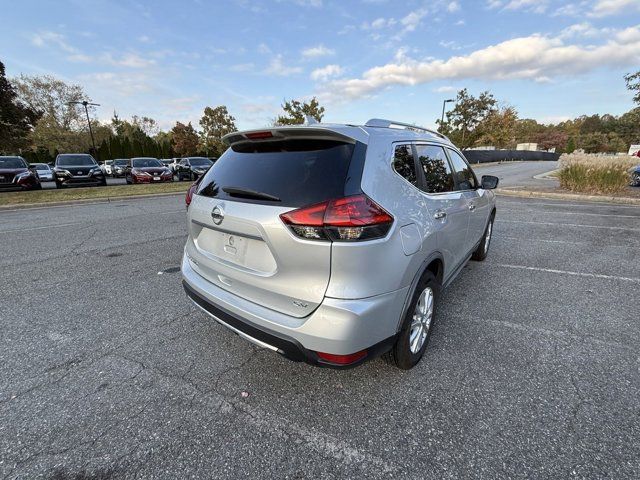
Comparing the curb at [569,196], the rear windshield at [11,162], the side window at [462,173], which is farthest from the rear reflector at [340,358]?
the rear windshield at [11,162]

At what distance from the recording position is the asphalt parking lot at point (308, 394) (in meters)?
1.80

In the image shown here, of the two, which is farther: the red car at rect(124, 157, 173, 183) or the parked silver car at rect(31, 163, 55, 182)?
the parked silver car at rect(31, 163, 55, 182)

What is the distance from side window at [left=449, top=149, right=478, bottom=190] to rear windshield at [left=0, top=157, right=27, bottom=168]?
17881 mm

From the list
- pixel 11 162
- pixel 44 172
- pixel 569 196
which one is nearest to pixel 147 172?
pixel 11 162

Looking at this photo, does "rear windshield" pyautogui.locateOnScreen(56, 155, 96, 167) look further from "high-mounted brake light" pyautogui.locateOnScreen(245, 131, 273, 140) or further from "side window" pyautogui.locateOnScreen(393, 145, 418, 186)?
"side window" pyautogui.locateOnScreen(393, 145, 418, 186)

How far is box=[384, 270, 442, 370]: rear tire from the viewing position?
90.7 inches

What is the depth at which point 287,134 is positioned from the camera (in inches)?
89.7

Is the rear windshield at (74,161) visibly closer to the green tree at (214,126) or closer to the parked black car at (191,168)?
the parked black car at (191,168)

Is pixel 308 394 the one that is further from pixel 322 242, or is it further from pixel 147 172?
pixel 147 172

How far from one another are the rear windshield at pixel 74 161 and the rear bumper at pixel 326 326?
18439 mm

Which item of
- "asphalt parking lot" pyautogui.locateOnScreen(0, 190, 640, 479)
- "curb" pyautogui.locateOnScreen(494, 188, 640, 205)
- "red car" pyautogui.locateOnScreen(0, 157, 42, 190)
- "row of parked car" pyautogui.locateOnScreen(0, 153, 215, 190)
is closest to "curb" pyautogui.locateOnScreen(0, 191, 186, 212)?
"row of parked car" pyautogui.locateOnScreen(0, 153, 215, 190)

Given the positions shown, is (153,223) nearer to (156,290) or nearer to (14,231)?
(14,231)

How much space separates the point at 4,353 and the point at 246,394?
2097mm

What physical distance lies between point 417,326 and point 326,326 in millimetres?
975
